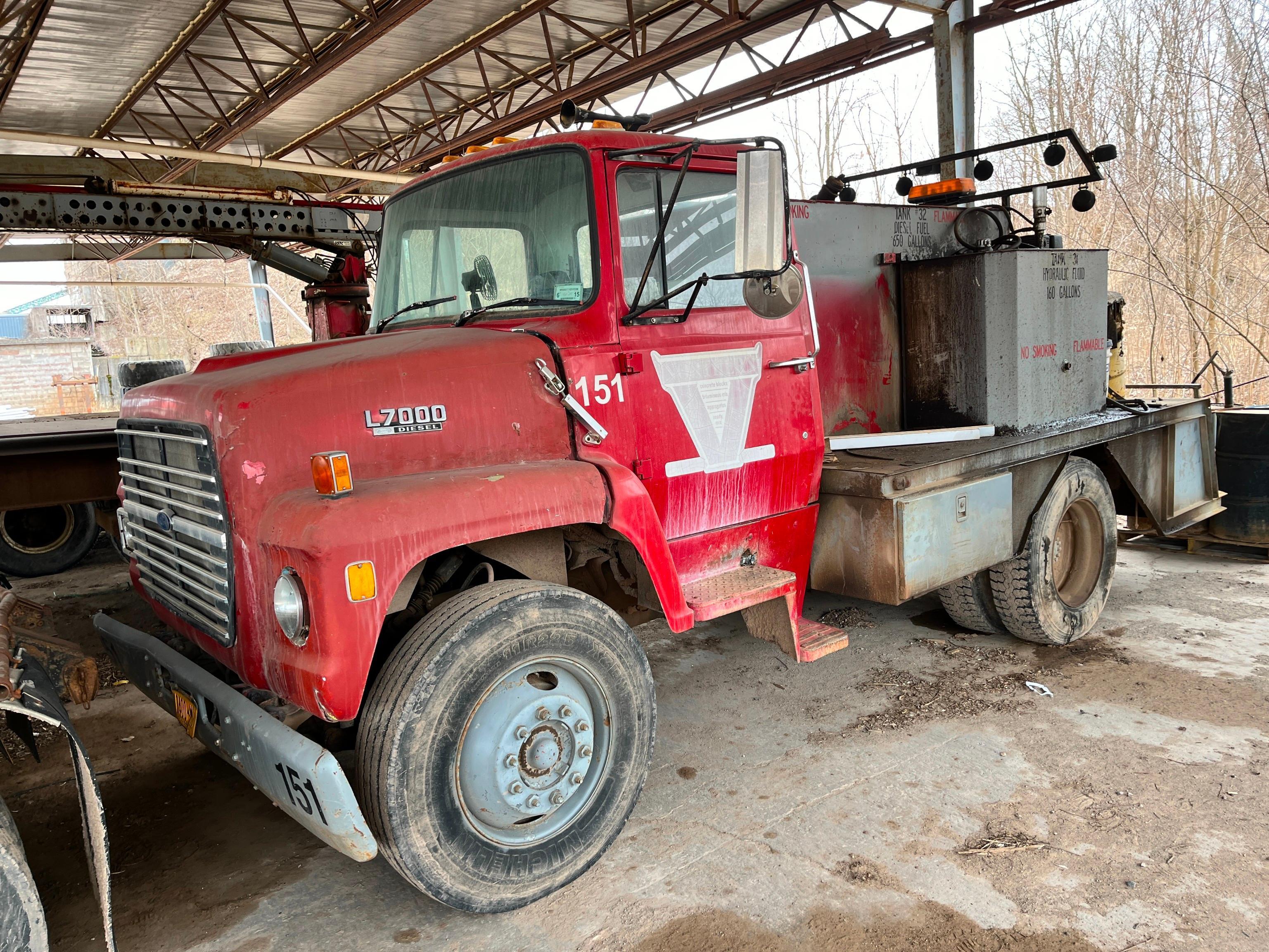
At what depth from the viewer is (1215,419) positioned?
20.7 ft

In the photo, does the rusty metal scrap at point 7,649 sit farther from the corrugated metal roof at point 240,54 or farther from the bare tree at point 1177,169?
the bare tree at point 1177,169

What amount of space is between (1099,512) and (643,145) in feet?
12.1

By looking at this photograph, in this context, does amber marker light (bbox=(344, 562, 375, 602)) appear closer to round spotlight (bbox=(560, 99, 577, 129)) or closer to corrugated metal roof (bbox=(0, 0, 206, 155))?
round spotlight (bbox=(560, 99, 577, 129))

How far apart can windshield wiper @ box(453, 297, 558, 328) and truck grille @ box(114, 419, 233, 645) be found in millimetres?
1073

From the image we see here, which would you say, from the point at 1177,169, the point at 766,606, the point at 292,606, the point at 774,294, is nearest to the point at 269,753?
the point at 292,606

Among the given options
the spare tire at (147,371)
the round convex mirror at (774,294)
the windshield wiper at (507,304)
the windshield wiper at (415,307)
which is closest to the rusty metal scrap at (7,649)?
the windshield wiper at (415,307)

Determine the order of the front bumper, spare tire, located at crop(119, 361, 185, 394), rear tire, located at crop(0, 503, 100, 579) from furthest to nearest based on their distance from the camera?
rear tire, located at crop(0, 503, 100, 579) < spare tire, located at crop(119, 361, 185, 394) < the front bumper

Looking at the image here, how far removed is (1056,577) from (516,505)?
155 inches

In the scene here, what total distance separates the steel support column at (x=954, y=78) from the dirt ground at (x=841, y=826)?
6.11 meters

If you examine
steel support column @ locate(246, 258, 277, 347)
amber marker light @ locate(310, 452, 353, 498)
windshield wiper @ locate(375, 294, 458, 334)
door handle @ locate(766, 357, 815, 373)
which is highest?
steel support column @ locate(246, 258, 277, 347)

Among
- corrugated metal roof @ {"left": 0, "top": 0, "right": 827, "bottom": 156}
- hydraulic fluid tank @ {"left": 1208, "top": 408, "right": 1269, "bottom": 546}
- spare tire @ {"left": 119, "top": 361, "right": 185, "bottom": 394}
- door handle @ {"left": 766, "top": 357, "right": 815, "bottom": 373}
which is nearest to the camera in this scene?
door handle @ {"left": 766, "top": 357, "right": 815, "bottom": 373}

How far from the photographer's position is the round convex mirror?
3.54m

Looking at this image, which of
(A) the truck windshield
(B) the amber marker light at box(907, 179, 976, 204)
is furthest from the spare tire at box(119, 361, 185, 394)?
(B) the amber marker light at box(907, 179, 976, 204)

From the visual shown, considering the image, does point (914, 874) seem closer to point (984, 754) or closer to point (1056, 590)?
point (984, 754)
